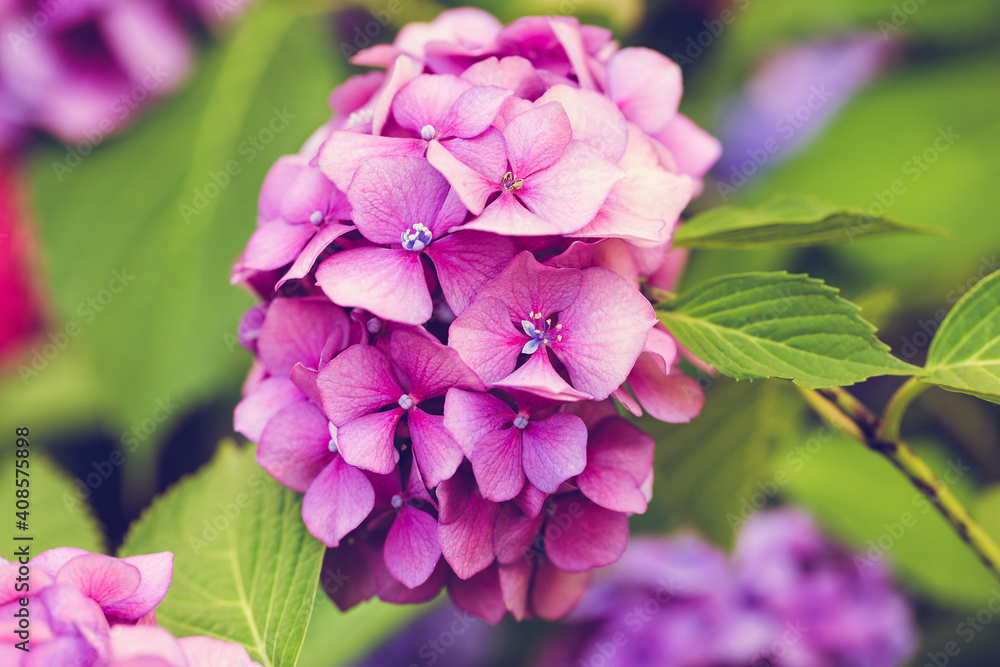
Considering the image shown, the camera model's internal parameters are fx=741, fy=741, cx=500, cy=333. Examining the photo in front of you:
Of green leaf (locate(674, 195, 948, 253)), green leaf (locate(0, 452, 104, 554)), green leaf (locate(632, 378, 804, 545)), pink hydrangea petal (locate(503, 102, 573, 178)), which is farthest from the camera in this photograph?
green leaf (locate(632, 378, 804, 545))

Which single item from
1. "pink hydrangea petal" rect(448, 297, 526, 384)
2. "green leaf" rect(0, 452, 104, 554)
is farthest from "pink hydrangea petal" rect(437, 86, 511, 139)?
"green leaf" rect(0, 452, 104, 554)

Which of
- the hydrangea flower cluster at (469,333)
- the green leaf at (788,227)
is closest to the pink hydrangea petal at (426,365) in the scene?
the hydrangea flower cluster at (469,333)

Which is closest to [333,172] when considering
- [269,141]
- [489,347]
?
[489,347]

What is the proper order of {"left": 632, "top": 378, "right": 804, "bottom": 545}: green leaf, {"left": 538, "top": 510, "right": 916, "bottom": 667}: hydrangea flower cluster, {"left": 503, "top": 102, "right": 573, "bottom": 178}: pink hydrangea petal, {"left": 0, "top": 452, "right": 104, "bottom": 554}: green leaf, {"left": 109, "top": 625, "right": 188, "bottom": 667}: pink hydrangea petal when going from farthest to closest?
1. {"left": 538, "top": 510, "right": 916, "bottom": 667}: hydrangea flower cluster
2. {"left": 632, "top": 378, "right": 804, "bottom": 545}: green leaf
3. {"left": 0, "top": 452, "right": 104, "bottom": 554}: green leaf
4. {"left": 503, "top": 102, "right": 573, "bottom": 178}: pink hydrangea petal
5. {"left": 109, "top": 625, "right": 188, "bottom": 667}: pink hydrangea petal

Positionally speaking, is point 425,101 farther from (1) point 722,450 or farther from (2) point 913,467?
(1) point 722,450

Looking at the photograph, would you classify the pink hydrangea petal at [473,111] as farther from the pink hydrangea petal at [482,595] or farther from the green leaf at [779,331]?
the pink hydrangea petal at [482,595]

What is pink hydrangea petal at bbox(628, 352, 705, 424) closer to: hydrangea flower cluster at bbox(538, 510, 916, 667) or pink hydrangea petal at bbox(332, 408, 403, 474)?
pink hydrangea petal at bbox(332, 408, 403, 474)

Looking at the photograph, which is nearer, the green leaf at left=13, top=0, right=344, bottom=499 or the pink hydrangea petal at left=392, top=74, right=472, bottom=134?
the pink hydrangea petal at left=392, top=74, right=472, bottom=134

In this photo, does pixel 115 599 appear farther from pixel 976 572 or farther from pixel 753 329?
pixel 976 572
